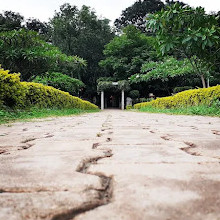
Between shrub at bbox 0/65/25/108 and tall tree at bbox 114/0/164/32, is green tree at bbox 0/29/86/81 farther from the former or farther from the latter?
tall tree at bbox 114/0/164/32

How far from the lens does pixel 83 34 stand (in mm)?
28172

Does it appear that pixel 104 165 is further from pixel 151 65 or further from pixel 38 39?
pixel 151 65

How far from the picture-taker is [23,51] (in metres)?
9.03

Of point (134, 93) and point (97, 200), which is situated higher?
point (134, 93)

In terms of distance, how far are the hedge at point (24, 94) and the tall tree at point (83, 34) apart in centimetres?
1941

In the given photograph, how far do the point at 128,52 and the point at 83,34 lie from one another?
6783 mm

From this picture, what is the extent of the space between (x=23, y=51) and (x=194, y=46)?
694 centimetres

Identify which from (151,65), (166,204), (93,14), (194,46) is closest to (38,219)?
(166,204)

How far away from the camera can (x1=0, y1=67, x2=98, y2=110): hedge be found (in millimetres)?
5363

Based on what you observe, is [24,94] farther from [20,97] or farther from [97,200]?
[97,200]

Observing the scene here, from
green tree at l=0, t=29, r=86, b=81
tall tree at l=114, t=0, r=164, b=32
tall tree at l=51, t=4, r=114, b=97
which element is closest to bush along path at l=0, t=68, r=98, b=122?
green tree at l=0, t=29, r=86, b=81

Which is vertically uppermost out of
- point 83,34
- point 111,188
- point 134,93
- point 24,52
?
point 83,34

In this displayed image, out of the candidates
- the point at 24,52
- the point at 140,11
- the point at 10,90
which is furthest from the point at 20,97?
the point at 140,11

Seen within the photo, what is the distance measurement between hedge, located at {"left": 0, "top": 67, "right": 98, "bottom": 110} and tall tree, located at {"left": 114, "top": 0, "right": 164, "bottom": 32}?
98.3 feet
